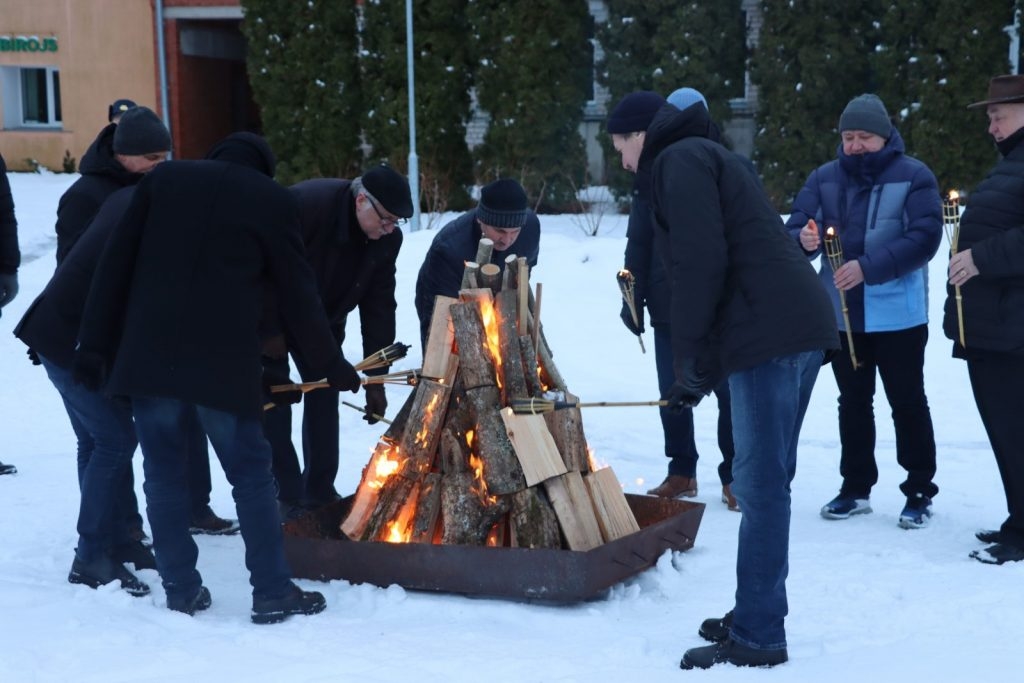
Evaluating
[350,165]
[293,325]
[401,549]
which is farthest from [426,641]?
[350,165]

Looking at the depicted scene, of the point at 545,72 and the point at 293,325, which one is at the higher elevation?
the point at 545,72

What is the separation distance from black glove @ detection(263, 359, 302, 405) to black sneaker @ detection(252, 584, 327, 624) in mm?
933

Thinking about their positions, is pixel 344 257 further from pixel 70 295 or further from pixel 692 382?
pixel 692 382

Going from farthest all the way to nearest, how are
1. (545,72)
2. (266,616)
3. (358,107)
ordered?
(358,107), (545,72), (266,616)

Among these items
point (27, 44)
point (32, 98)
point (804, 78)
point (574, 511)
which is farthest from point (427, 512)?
point (32, 98)

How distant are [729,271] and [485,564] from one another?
5.09 feet

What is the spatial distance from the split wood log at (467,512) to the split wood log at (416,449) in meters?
0.16

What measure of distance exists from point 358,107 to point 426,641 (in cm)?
1287

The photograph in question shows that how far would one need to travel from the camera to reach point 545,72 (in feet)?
49.0

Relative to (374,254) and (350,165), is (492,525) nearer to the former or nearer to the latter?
(374,254)

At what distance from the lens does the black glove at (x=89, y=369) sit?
469cm

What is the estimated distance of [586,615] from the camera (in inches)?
189

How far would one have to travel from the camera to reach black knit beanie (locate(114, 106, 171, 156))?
530cm

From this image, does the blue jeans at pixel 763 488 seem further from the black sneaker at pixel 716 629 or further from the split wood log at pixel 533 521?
the split wood log at pixel 533 521
